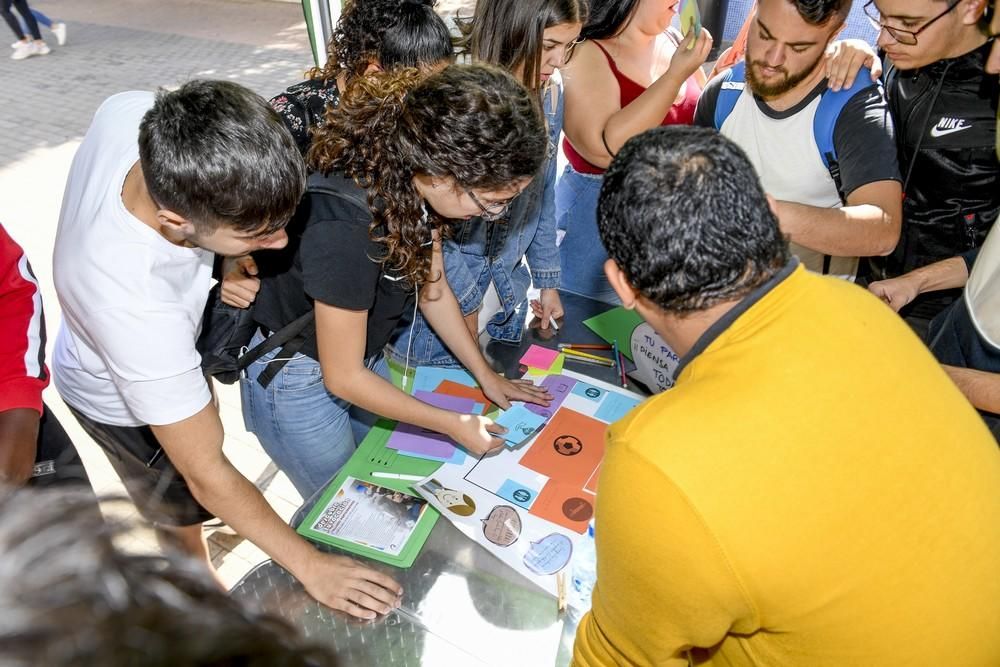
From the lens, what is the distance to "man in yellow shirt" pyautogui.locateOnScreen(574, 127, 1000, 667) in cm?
83

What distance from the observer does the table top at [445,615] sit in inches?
48.3

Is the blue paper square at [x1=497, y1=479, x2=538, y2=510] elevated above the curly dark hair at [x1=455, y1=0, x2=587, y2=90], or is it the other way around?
the curly dark hair at [x1=455, y1=0, x2=587, y2=90]

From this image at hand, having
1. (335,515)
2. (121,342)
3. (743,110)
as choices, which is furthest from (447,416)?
(743,110)

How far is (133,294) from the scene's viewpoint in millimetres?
1181

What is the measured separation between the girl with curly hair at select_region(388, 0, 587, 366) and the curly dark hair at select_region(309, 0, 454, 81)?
0.56ft

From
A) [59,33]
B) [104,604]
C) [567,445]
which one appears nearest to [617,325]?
[567,445]

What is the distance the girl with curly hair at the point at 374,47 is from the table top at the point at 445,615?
1.07 m

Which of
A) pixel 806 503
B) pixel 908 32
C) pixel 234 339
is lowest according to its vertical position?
pixel 234 339

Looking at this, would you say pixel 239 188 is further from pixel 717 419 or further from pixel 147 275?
pixel 717 419

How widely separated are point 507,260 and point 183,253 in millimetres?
1016

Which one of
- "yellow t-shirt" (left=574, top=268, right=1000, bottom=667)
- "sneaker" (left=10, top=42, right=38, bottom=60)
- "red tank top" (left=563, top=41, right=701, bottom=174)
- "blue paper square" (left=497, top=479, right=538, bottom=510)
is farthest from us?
"sneaker" (left=10, top=42, right=38, bottom=60)

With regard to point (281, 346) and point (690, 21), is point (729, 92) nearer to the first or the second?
point (690, 21)

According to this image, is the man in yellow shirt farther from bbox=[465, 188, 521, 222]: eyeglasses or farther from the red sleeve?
the red sleeve

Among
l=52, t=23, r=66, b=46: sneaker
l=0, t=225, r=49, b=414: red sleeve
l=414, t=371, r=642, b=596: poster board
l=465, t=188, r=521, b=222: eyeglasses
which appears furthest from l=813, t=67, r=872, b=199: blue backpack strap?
l=52, t=23, r=66, b=46: sneaker
